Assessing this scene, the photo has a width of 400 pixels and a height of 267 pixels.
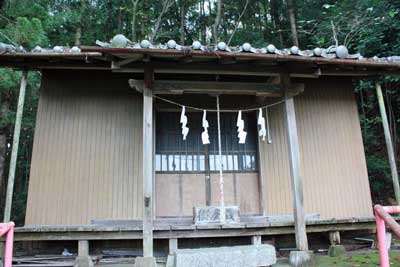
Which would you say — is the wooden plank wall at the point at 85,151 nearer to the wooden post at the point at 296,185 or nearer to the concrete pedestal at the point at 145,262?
the concrete pedestal at the point at 145,262

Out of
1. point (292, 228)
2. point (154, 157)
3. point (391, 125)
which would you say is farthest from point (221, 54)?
point (391, 125)

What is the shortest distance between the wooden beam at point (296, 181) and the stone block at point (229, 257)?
0.73 m

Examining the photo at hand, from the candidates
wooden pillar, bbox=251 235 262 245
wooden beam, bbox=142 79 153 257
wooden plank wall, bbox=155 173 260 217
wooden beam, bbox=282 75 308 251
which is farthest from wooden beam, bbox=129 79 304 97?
wooden pillar, bbox=251 235 262 245

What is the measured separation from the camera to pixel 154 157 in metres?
6.05

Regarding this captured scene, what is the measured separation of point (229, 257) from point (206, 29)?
13226mm

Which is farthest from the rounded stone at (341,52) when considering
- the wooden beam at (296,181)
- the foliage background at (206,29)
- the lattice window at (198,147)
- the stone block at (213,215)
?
the foliage background at (206,29)

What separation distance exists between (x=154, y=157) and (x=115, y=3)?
974cm

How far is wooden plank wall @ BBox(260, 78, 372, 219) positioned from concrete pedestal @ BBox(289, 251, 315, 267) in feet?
4.53

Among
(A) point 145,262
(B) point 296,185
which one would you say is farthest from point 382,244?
(A) point 145,262

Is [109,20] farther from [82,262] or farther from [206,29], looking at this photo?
[82,262]

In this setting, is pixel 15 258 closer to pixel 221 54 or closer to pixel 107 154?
pixel 107 154

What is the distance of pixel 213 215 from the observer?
5145mm

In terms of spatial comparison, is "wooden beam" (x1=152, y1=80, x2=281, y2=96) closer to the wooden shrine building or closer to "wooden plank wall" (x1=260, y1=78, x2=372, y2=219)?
the wooden shrine building

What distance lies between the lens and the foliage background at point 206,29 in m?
8.44
